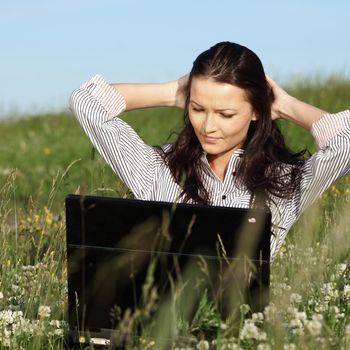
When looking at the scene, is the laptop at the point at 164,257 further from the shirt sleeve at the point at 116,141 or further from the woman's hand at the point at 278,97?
the woman's hand at the point at 278,97

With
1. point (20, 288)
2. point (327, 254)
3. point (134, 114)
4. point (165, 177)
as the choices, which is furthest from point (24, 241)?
point (134, 114)

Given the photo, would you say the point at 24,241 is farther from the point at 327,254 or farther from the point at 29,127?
the point at 29,127

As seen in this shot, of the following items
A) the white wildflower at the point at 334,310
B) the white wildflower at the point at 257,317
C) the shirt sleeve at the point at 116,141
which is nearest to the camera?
the white wildflower at the point at 257,317

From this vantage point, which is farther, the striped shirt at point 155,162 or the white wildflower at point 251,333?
the striped shirt at point 155,162

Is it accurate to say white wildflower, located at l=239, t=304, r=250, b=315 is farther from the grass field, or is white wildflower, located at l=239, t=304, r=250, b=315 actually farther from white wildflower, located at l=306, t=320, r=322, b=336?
white wildflower, located at l=306, t=320, r=322, b=336

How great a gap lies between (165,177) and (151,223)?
4.00ft

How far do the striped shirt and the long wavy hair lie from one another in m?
0.05

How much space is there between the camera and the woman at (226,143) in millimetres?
4707

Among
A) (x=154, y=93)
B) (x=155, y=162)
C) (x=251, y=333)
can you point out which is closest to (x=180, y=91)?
(x=154, y=93)

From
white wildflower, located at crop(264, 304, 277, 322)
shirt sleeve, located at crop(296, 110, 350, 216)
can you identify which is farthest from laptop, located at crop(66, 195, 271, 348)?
shirt sleeve, located at crop(296, 110, 350, 216)

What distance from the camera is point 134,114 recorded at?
1598 centimetres

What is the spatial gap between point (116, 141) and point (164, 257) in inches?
50.4

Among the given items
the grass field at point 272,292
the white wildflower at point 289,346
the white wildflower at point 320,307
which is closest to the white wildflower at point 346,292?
the grass field at point 272,292

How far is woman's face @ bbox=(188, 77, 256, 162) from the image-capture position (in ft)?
15.3
